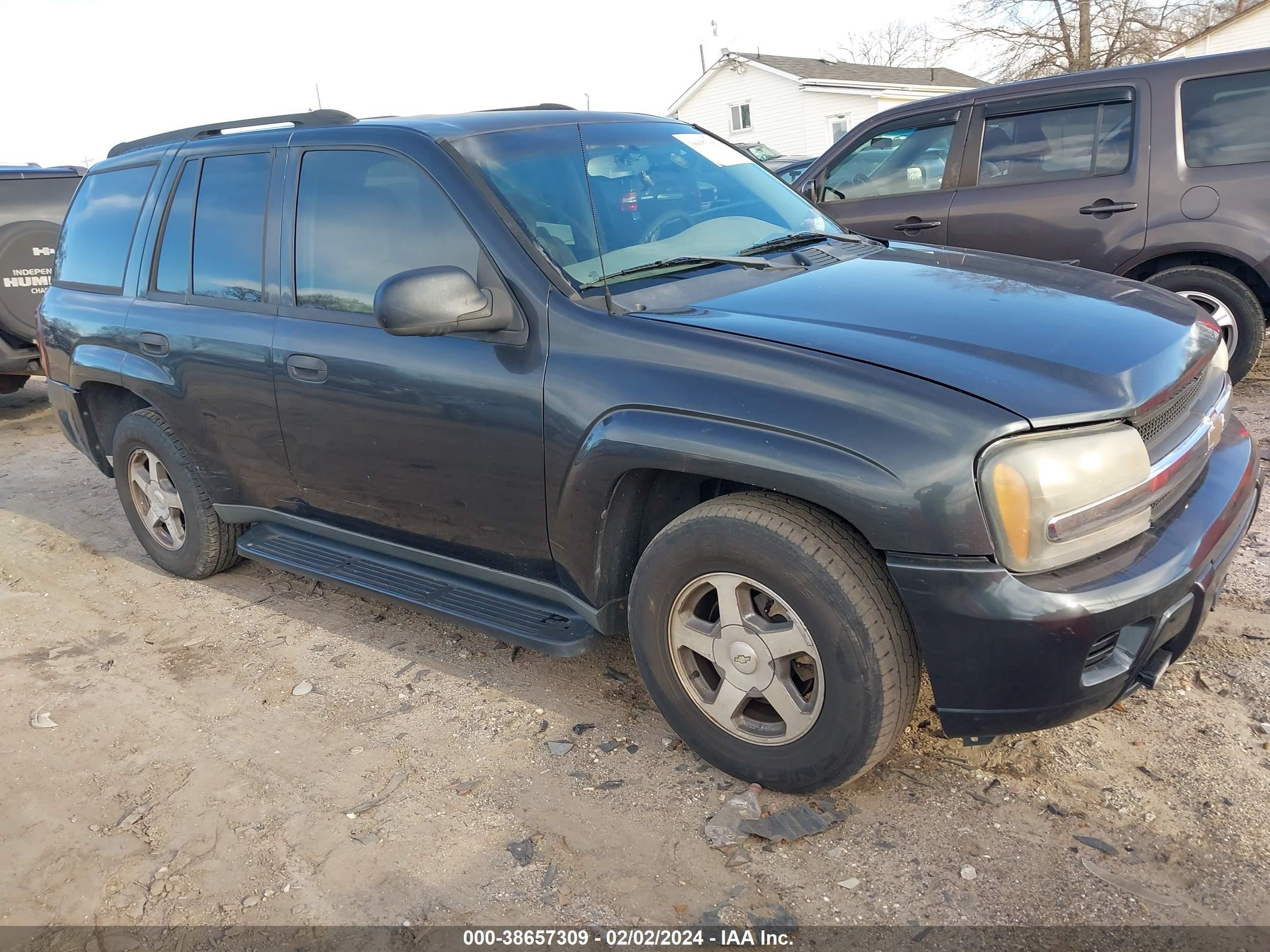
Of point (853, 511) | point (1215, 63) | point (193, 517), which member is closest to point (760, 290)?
point (853, 511)

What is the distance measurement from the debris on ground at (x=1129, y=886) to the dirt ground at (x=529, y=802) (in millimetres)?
11

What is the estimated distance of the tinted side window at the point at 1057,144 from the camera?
568 centimetres

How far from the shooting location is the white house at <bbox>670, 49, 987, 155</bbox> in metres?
30.5

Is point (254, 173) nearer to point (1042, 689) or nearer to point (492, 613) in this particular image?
point (492, 613)

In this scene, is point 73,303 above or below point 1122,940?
above

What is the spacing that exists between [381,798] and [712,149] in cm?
270

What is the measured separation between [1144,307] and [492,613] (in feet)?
7.24

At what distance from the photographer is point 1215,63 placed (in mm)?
5438

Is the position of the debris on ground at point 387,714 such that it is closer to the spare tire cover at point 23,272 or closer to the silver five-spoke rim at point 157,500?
the silver five-spoke rim at point 157,500

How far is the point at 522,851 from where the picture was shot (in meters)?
2.62

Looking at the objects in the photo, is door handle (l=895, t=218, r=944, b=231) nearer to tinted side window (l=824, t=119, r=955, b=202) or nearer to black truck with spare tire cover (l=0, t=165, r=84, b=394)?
tinted side window (l=824, t=119, r=955, b=202)

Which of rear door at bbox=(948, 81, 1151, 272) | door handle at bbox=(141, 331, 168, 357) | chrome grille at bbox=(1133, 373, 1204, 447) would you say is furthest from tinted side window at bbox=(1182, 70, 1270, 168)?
door handle at bbox=(141, 331, 168, 357)

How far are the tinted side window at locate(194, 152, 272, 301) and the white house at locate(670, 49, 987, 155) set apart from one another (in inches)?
1098

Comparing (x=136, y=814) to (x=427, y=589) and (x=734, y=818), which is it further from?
(x=734, y=818)
